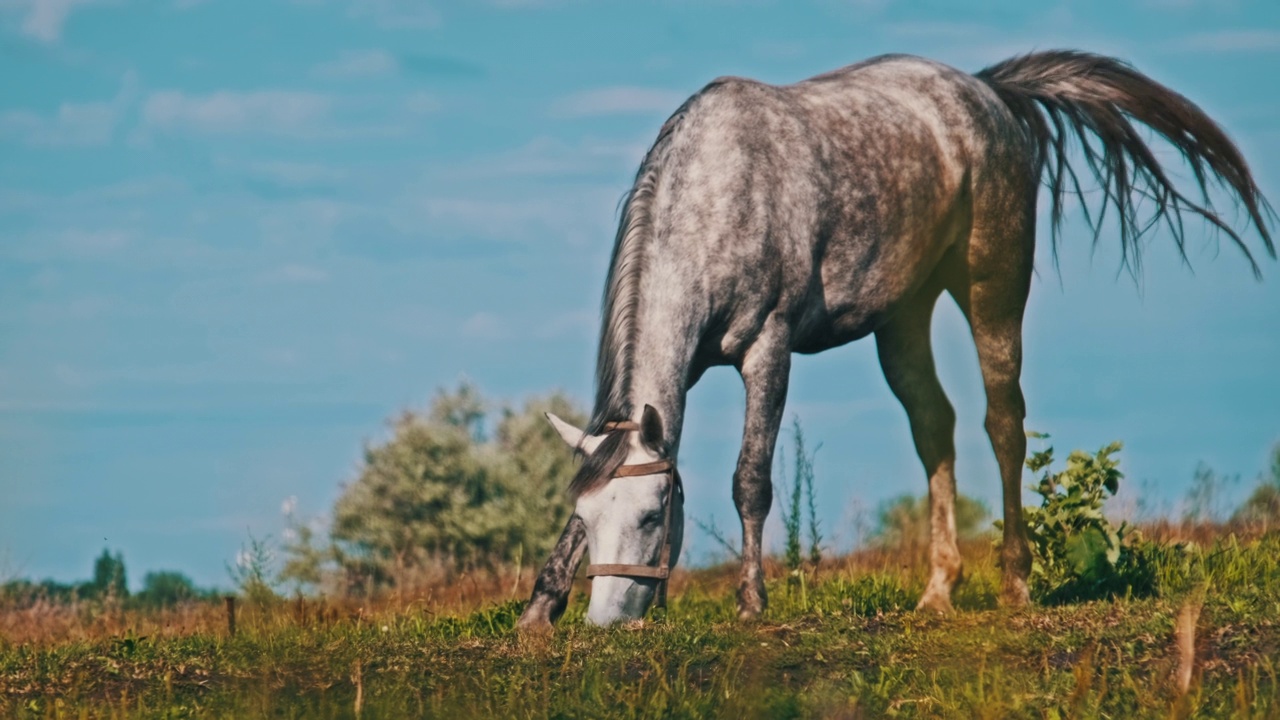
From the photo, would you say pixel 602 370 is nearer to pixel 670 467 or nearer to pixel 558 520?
pixel 670 467

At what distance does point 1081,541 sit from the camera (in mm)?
8977

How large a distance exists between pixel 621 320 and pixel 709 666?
2.51 metres

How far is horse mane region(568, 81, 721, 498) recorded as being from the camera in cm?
738

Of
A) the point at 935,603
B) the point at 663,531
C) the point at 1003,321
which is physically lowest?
the point at 935,603

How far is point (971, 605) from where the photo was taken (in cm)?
942

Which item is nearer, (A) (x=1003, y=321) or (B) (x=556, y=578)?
(B) (x=556, y=578)

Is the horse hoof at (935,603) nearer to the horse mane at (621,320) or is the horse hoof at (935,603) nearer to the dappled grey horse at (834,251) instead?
the dappled grey horse at (834,251)

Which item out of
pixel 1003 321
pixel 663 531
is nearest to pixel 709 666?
pixel 663 531

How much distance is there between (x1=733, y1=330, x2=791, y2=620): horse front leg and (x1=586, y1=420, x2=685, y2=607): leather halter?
0.57 m

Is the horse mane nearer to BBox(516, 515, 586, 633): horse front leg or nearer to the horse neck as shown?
the horse neck

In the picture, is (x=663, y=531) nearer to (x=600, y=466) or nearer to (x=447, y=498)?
(x=600, y=466)

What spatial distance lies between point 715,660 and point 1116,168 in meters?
6.54

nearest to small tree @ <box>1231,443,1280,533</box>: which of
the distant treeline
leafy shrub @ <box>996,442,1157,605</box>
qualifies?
leafy shrub @ <box>996,442,1157,605</box>

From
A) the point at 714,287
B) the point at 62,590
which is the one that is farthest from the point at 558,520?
the point at 714,287
